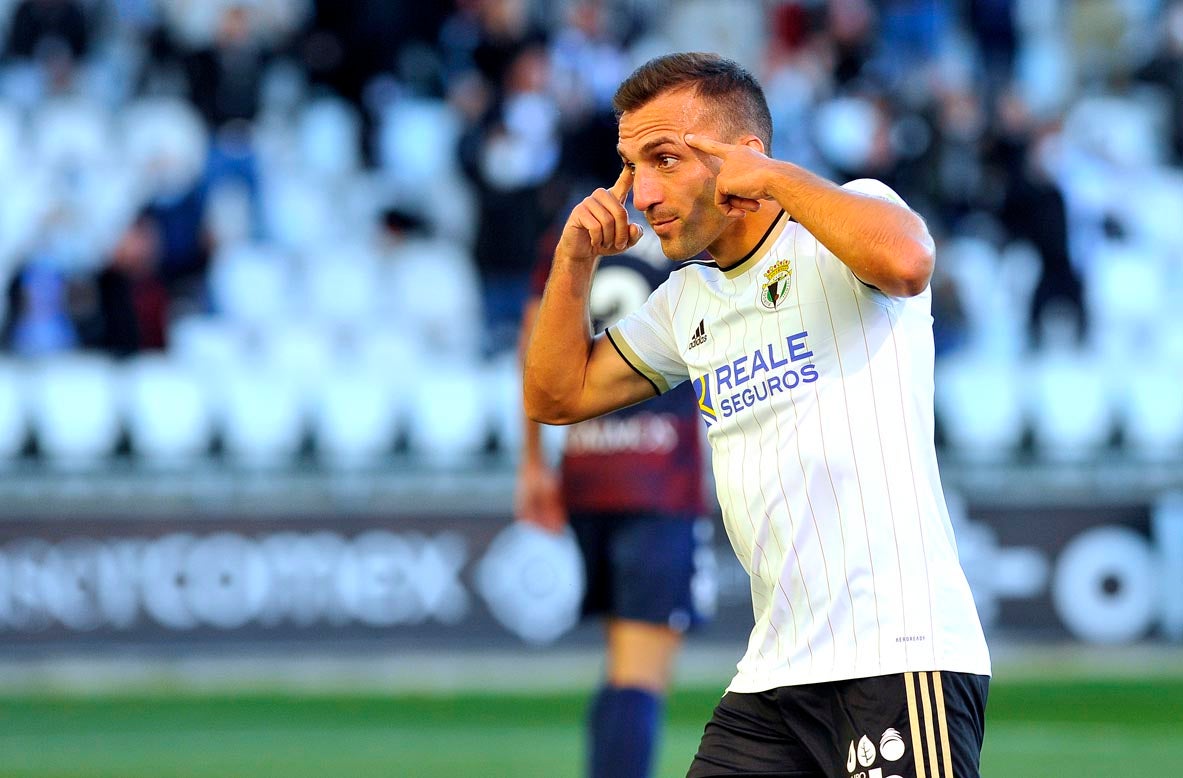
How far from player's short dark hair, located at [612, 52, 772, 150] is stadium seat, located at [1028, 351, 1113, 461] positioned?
8.69 metres

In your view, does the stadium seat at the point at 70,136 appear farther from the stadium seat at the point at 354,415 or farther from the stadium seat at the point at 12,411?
the stadium seat at the point at 354,415

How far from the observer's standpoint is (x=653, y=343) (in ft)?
12.6

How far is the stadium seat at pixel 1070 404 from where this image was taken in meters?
11.8

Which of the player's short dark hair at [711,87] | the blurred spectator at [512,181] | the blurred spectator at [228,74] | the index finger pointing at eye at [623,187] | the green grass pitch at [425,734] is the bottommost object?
the green grass pitch at [425,734]

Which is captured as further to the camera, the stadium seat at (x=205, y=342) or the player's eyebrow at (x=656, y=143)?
the stadium seat at (x=205, y=342)

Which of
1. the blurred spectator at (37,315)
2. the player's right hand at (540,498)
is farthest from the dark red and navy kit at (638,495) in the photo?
the blurred spectator at (37,315)

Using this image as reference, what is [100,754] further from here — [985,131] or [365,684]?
[985,131]

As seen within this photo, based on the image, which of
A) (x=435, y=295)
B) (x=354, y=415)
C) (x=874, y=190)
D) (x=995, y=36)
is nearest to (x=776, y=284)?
(x=874, y=190)

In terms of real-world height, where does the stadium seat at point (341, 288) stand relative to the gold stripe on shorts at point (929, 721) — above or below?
above

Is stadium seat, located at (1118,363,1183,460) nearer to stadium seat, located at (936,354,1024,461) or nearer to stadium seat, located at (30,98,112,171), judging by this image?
stadium seat, located at (936,354,1024,461)

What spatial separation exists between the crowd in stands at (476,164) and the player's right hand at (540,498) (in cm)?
509

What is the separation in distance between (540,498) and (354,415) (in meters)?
5.41

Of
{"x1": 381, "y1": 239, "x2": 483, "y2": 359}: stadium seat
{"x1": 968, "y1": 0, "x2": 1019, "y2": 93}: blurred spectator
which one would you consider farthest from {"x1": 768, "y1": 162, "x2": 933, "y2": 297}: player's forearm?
{"x1": 968, "y1": 0, "x2": 1019, "y2": 93}: blurred spectator

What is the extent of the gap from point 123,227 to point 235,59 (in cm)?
200
